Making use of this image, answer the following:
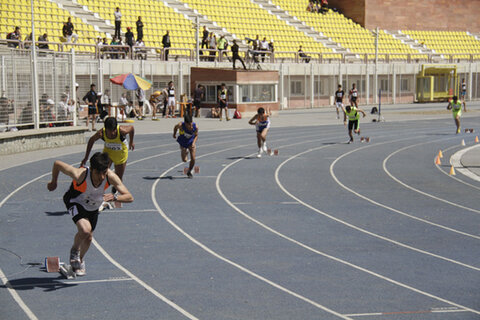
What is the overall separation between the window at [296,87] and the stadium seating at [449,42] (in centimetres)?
1797

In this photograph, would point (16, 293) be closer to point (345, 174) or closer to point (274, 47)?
point (345, 174)

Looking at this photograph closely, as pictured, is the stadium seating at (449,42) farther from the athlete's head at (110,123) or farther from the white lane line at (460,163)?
the athlete's head at (110,123)

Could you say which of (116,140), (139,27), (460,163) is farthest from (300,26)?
(116,140)

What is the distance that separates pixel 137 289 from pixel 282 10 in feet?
163

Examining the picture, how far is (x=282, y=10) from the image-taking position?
5578 centimetres

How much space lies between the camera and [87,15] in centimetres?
4188

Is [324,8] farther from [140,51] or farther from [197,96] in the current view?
[197,96]

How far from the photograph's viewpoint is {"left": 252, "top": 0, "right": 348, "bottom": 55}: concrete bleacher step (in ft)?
179

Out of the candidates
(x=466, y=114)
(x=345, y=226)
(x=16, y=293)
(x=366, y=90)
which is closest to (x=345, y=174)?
(x=345, y=226)

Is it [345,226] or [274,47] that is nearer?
[345,226]

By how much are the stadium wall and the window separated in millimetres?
14428

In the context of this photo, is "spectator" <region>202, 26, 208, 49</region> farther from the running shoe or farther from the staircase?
the running shoe

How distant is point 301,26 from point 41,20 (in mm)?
22974

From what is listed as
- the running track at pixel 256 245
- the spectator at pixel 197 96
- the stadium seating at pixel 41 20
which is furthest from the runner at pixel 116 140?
the stadium seating at pixel 41 20
